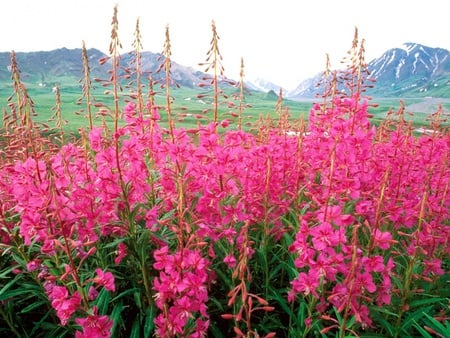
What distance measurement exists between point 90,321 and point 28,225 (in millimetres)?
924

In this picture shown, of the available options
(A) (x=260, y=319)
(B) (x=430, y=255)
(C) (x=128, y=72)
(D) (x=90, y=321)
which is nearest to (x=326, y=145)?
(B) (x=430, y=255)

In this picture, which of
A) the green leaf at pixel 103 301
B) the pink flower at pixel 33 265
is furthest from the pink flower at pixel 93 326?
the pink flower at pixel 33 265

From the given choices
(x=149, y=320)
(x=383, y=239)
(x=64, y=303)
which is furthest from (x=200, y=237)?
(x=383, y=239)

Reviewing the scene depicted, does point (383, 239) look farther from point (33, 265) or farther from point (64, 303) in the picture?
point (33, 265)

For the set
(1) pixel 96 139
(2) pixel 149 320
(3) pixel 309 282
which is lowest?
(2) pixel 149 320

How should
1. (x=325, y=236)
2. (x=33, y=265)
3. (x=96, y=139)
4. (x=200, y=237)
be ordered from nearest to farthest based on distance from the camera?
1. (x=325, y=236)
2. (x=200, y=237)
3. (x=33, y=265)
4. (x=96, y=139)

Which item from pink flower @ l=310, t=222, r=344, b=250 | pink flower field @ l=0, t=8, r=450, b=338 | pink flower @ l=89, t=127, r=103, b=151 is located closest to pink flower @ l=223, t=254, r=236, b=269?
pink flower field @ l=0, t=8, r=450, b=338

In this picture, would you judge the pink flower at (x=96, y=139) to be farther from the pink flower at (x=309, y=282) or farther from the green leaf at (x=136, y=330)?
the pink flower at (x=309, y=282)

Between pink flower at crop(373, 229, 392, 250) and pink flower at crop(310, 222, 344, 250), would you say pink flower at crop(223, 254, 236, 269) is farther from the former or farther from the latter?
pink flower at crop(373, 229, 392, 250)

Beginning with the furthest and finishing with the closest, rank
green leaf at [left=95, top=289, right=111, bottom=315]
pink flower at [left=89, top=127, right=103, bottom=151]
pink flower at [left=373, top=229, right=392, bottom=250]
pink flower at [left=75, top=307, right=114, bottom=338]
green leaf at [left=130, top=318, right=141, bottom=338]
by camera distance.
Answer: pink flower at [left=89, top=127, right=103, bottom=151]
green leaf at [left=130, top=318, right=141, bottom=338]
green leaf at [left=95, top=289, right=111, bottom=315]
pink flower at [left=373, top=229, right=392, bottom=250]
pink flower at [left=75, top=307, right=114, bottom=338]

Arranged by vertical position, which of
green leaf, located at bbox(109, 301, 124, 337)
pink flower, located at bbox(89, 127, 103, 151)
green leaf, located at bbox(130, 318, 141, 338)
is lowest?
green leaf, located at bbox(130, 318, 141, 338)

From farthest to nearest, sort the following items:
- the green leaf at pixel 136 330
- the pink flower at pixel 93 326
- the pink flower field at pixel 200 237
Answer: the green leaf at pixel 136 330
the pink flower field at pixel 200 237
the pink flower at pixel 93 326

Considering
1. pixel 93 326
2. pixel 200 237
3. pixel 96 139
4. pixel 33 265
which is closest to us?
pixel 93 326

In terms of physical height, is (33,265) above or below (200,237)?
below
